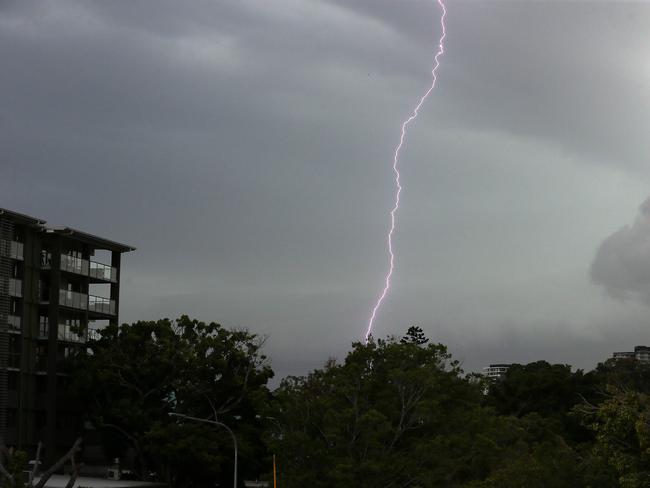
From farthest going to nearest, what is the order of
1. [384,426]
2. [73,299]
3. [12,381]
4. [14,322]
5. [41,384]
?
[73,299] → [41,384] → [14,322] → [12,381] → [384,426]

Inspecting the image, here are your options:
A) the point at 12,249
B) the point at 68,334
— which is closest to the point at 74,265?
the point at 68,334

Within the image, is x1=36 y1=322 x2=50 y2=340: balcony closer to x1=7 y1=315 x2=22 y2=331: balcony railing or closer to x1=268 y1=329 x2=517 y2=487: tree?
x1=7 y1=315 x2=22 y2=331: balcony railing

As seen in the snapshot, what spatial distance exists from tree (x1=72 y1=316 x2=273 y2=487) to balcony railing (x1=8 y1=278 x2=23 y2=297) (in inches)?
247

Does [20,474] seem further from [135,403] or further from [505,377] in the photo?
[505,377]

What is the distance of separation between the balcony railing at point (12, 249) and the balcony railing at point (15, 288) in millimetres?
1528

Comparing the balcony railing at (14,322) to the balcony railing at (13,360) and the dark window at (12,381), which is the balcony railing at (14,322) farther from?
the dark window at (12,381)

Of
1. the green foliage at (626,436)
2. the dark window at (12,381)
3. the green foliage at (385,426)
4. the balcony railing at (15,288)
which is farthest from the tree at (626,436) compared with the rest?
the balcony railing at (15,288)

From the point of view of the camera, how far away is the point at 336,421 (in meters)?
59.1

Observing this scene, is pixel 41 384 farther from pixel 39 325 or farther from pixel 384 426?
pixel 384 426

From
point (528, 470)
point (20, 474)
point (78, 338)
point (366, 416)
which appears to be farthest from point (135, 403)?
point (528, 470)

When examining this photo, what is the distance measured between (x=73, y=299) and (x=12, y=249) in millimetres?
7169

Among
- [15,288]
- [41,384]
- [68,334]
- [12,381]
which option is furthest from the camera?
[68,334]

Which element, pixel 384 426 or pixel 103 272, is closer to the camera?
pixel 384 426

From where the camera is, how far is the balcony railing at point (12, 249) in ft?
226
